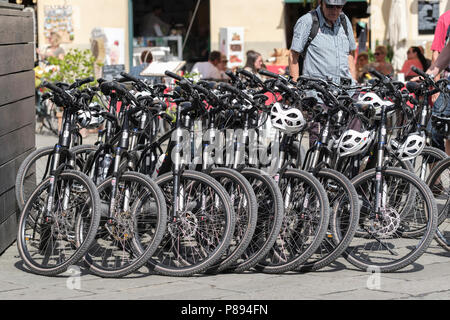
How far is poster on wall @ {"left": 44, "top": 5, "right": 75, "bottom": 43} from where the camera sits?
66.5ft

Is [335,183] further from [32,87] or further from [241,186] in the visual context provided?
[32,87]

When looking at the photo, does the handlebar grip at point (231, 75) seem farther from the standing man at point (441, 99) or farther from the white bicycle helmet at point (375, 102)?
the standing man at point (441, 99)

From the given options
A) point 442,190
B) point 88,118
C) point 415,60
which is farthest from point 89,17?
point 442,190

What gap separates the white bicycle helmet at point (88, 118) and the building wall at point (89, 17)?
13170mm

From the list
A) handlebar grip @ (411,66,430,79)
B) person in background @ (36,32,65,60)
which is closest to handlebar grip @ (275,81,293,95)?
handlebar grip @ (411,66,430,79)

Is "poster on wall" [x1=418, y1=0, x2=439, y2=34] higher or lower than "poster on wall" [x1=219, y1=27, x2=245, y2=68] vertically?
higher

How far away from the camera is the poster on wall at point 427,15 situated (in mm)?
18875

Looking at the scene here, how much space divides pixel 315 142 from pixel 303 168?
0.22m

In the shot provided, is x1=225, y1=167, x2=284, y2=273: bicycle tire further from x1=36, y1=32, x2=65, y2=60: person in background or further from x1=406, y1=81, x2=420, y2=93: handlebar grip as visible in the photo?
x1=36, y1=32, x2=65, y2=60: person in background

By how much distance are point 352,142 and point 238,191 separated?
2.77 feet

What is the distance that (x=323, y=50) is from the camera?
747 cm

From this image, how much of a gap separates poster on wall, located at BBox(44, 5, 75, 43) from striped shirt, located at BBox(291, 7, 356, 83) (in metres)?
13.5
